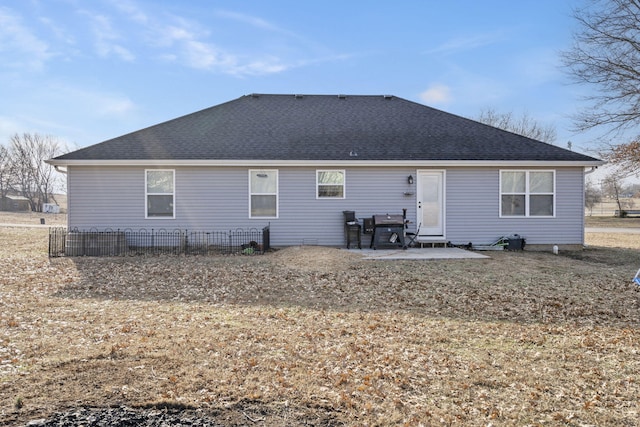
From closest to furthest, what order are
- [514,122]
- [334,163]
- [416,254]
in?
[416,254] < [334,163] < [514,122]

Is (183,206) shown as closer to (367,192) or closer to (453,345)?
(367,192)

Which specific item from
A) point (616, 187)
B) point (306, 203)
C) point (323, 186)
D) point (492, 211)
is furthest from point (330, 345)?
point (616, 187)

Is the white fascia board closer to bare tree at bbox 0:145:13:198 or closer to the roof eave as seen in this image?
the roof eave

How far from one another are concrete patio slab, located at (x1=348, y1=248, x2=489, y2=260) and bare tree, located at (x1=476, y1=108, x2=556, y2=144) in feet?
107

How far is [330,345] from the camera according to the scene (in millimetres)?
4402

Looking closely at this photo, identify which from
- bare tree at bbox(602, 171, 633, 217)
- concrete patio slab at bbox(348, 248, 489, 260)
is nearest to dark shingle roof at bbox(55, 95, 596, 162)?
concrete patio slab at bbox(348, 248, 489, 260)

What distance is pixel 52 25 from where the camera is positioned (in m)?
11.4

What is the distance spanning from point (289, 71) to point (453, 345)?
58.3ft

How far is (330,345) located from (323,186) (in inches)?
323

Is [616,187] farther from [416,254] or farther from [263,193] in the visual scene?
[263,193]

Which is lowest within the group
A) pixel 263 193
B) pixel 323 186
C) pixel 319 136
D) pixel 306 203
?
pixel 306 203

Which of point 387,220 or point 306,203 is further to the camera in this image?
point 306,203

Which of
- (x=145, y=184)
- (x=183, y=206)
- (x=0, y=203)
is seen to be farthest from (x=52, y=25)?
(x=0, y=203)

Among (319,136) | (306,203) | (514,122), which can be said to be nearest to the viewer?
(306,203)
